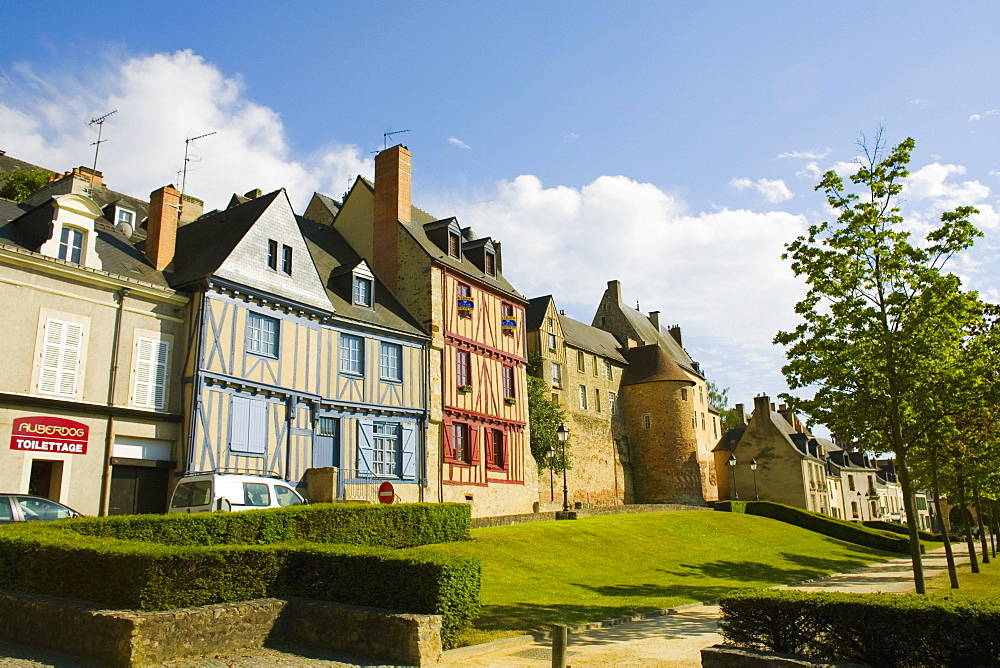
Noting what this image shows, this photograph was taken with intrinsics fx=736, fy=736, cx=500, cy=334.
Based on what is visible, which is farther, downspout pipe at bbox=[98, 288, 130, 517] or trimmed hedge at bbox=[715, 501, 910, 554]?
trimmed hedge at bbox=[715, 501, 910, 554]

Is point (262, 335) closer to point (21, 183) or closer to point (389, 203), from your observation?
point (389, 203)

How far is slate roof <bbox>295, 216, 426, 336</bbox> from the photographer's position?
21.9 m

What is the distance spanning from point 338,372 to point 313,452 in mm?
2384

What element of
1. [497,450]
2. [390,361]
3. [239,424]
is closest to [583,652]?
[239,424]

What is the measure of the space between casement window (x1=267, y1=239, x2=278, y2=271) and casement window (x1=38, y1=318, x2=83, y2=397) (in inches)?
200

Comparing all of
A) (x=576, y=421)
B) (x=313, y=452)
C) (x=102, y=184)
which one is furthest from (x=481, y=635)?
(x=576, y=421)

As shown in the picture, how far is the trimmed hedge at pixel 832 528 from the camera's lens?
3128cm

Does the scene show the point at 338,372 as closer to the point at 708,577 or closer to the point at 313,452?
the point at 313,452

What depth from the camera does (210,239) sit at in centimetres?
1988

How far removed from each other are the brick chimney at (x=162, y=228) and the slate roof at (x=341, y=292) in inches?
171

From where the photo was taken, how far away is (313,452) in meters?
19.4

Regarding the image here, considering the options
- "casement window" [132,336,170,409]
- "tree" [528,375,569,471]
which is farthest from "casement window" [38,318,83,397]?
"tree" [528,375,569,471]

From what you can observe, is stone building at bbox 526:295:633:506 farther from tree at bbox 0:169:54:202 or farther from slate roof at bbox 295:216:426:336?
tree at bbox 0:169:54:202

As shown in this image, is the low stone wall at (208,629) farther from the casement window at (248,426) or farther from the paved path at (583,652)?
the casement window at (248,426)
